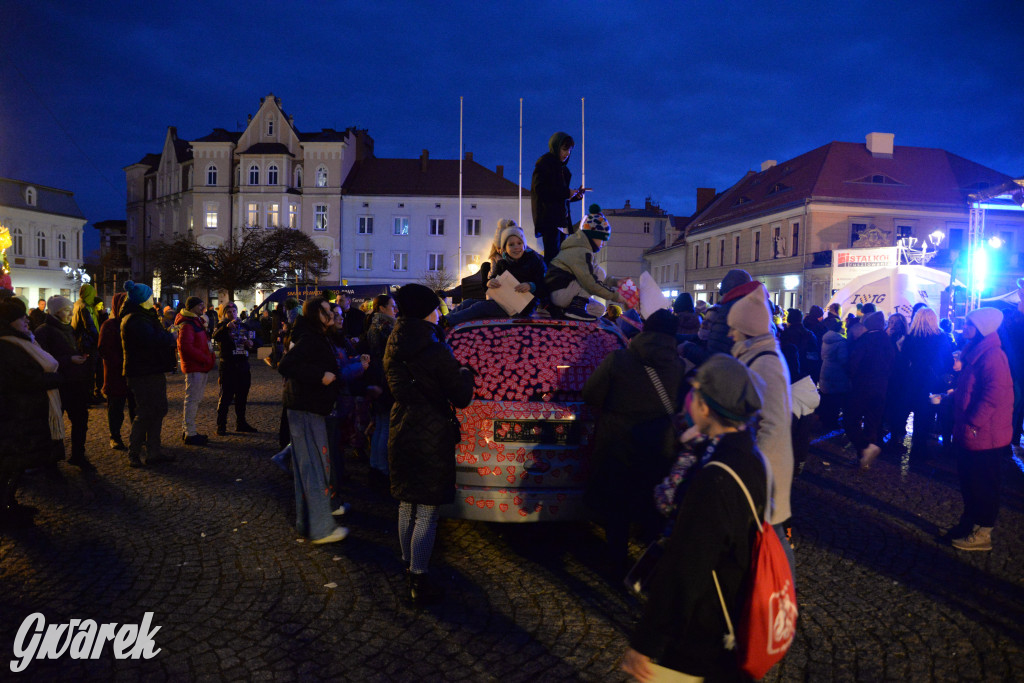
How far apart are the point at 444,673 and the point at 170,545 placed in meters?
2.94

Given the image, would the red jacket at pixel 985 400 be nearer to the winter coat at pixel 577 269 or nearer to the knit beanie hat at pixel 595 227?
the winter coat at pixel 577 269

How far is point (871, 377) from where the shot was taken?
8844 mm

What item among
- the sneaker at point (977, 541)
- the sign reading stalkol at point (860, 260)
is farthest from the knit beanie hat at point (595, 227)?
the sign reading stalkol at point (860, 260)

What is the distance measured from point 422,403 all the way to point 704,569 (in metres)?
2.23

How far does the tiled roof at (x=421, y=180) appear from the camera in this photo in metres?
54.0

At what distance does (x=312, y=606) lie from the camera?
4234mm

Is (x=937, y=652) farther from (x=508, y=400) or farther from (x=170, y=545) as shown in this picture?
(x=170, y=545)

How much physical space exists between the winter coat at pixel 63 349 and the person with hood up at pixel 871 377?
954 centimetres

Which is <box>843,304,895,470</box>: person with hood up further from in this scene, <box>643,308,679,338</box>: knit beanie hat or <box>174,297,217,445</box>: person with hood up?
<box>174,297,217,445</box>: person with hood up

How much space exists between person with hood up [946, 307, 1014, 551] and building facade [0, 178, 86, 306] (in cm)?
6200

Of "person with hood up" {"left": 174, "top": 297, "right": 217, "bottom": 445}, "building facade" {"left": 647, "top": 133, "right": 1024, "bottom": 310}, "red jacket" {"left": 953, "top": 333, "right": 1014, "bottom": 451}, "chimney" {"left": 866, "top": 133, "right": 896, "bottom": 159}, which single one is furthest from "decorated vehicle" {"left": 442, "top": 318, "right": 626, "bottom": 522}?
"chimney" {"left": 866, "top": 133, "right": 896, "bottom": 159}

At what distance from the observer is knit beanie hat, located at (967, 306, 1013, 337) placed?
548cm

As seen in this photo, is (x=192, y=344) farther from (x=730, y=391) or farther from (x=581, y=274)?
(x=730, y=391)

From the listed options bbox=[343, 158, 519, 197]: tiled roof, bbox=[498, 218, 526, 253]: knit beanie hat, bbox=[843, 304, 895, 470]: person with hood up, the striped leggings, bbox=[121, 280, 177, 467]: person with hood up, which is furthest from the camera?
bbox=[343, 158, 519, 197]: tiled roof
